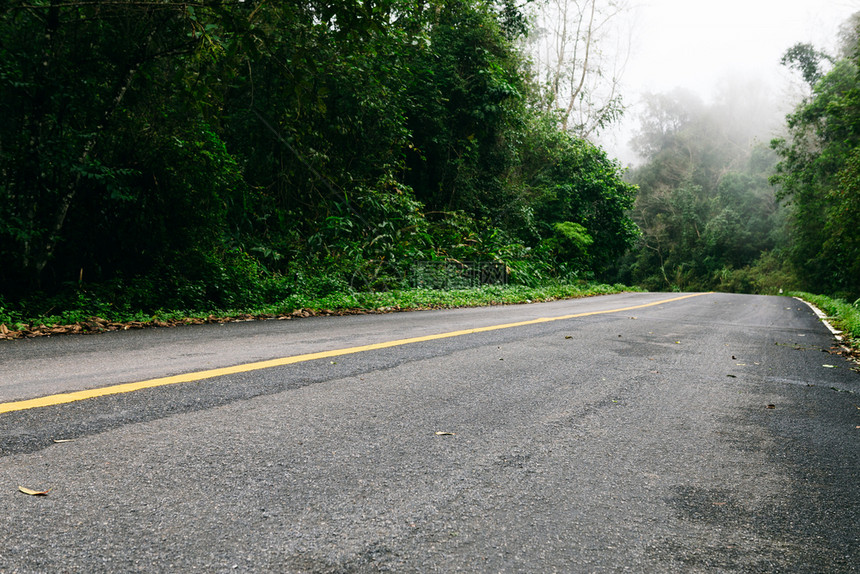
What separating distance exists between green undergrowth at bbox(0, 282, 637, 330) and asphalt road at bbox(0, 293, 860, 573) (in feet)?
8.23

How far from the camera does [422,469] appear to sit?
85.3 inches

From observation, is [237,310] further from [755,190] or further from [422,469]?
[755,190]

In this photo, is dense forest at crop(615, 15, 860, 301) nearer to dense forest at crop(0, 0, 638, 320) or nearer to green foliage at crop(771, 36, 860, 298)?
green foliage at crop(771, 36, 860, 298)

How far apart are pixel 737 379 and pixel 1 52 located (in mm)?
9177

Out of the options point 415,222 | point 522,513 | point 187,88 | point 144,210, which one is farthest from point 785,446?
point 415,222

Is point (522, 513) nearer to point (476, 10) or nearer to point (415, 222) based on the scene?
point (415, 222)

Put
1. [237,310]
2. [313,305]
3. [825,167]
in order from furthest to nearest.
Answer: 1. [825,167]
2. [313,305]
3. [237,310]

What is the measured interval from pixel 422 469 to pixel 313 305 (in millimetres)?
7043

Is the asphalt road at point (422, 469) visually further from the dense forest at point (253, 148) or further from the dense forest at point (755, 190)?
the dense forest at point (755, 190)

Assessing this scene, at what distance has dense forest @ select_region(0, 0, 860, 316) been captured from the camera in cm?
739

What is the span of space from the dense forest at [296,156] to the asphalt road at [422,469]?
4.16 m

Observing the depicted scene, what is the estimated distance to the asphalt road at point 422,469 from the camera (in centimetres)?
158

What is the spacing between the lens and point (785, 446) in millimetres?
2762

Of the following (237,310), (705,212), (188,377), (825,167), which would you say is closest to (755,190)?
(705,212)
